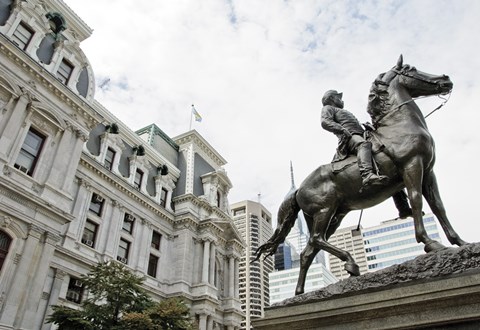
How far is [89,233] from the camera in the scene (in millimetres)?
27891

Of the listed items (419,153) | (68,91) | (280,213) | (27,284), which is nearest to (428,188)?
(419,153)

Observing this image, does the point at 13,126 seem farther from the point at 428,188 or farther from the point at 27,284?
the point at 428,188

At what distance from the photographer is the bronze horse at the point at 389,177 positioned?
5465mm

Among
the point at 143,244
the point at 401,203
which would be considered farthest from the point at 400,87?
the point at 143,244

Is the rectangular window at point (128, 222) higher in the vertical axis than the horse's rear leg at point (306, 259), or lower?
higher

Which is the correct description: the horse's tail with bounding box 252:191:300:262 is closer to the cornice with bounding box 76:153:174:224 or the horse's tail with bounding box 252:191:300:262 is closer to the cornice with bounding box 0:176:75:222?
the cornice with bounding box 0:176:75:222

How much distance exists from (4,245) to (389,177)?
18.9m

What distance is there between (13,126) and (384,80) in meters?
20.0

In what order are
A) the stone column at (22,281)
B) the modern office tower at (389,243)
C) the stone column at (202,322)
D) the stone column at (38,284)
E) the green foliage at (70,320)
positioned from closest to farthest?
the green foliage at (70,320) → the stone column at (22,281) → the stone column at (38,284) → the stone column at (202,322) → the modern office tower at (389,243)

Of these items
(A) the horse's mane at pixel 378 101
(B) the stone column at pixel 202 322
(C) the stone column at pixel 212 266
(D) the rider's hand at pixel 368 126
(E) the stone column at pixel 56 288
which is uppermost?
(C) the stone column at pixel 212 266

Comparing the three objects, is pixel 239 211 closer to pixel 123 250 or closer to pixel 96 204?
pixel 123 250

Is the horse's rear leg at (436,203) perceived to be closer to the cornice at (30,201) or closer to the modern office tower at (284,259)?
the cornice at (30,201)

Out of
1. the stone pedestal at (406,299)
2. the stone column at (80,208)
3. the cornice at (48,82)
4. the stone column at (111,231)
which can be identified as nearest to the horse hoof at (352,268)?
the stone pedestal at (406,299)

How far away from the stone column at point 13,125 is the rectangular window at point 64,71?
13.2ft
